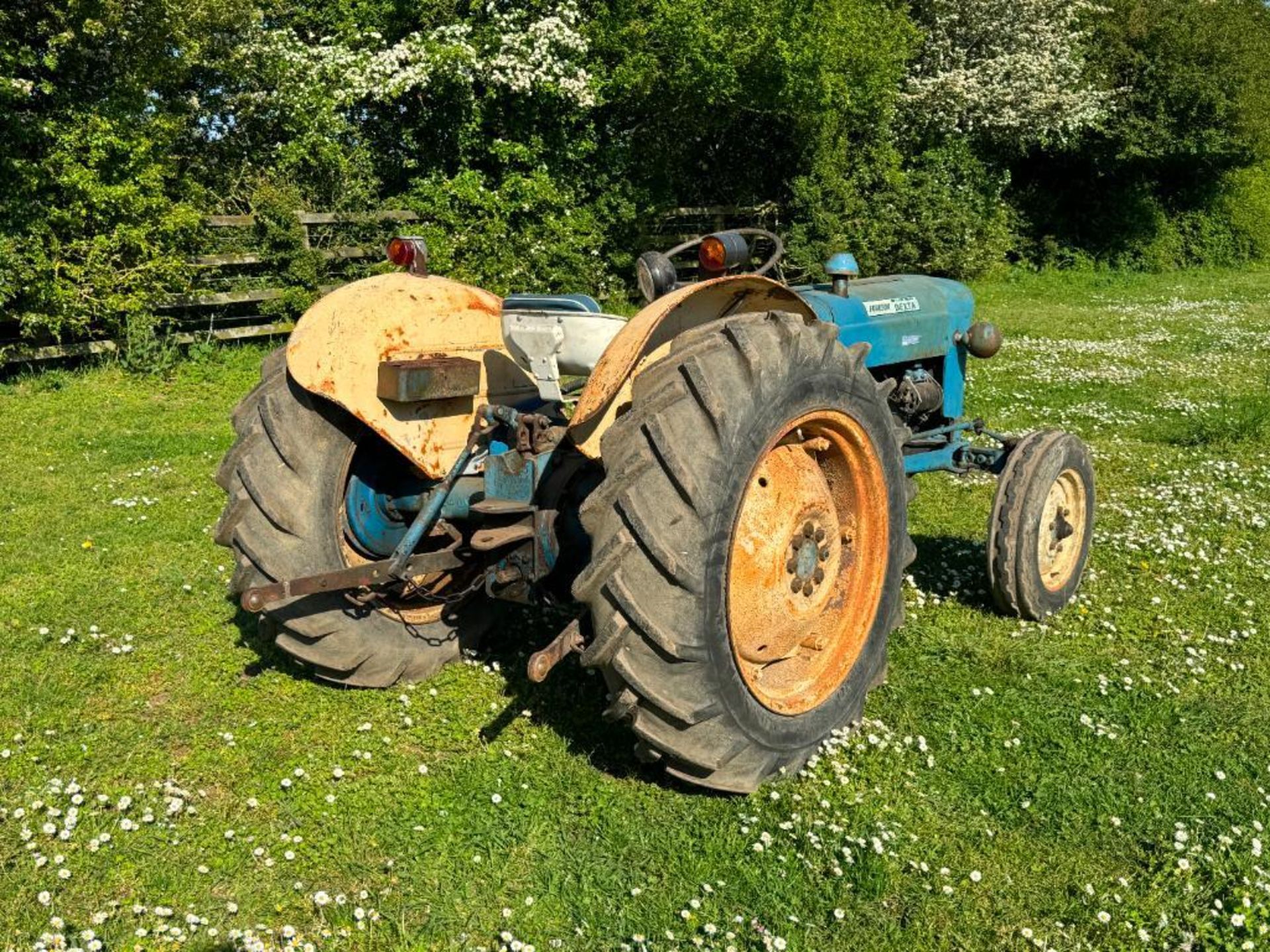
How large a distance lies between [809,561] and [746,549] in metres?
0.29

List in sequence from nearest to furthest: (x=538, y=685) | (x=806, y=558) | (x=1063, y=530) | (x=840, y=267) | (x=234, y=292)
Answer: (x=806, y=558), (x=538, y=685), (x=840, y=267), (x=1063, y=530), (x=234, y=292)

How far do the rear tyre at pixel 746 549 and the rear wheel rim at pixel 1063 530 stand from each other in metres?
1.57

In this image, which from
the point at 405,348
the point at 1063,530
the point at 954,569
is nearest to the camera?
the point at 405,348

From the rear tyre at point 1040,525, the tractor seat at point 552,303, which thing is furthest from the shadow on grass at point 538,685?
the rear tyre at point 1040,525

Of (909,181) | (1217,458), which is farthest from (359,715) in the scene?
(909,181)

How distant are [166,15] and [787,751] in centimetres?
986

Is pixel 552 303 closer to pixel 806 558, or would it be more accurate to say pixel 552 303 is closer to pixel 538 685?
pixel 806 558

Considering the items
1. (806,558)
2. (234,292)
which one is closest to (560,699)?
(806,558)

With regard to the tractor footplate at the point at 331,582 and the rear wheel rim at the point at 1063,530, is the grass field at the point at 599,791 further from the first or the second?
the tractor footplate at the point at 331,582

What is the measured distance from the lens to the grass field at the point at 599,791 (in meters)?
2.94

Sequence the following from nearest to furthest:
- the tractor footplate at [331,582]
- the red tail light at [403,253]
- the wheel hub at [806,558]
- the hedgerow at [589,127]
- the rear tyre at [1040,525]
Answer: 1. the tractor footplate at [331,582]
2. the wheel hub at [806,558]
3. the red tail light at [403,253]
4. the rear tyre at [1040,525]
5. the hedgerow at [589,127]

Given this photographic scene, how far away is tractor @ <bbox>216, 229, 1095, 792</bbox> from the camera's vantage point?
2900 mm

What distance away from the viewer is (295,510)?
143 inches

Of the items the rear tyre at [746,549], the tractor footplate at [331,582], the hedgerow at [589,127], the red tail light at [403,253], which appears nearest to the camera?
the rear tyre at [746,549]
